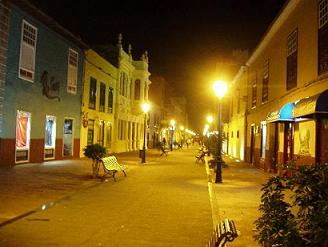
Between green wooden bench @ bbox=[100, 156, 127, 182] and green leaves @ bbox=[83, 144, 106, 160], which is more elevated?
green leaves @ bbox=[83, 144, 106, 160]

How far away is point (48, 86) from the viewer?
77.5 feet

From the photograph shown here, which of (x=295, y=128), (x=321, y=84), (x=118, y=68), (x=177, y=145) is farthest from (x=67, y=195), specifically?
(x=177, y=145)

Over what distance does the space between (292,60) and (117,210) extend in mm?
10842

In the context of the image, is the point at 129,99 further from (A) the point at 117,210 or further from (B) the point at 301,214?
(B) the point at 301,214

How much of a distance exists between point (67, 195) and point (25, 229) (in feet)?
14.3

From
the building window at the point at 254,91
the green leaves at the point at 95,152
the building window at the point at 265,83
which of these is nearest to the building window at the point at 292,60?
the building window at the point at 265,83

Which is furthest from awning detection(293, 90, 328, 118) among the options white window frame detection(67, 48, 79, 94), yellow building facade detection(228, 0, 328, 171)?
A: white window frame detection(67, 48, 79, 94)

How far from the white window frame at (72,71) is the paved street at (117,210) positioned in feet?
33.0

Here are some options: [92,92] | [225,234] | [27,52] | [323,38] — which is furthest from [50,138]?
[225,234]

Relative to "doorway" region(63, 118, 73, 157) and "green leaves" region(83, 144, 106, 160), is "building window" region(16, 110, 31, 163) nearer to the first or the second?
"doorway" region(63, 118, 73, 157)

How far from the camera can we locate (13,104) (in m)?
19.9

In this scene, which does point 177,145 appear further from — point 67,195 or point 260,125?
point 67,195

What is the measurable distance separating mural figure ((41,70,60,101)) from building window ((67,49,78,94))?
1829 mm

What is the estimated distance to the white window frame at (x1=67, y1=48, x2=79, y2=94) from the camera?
26369 millimetres
